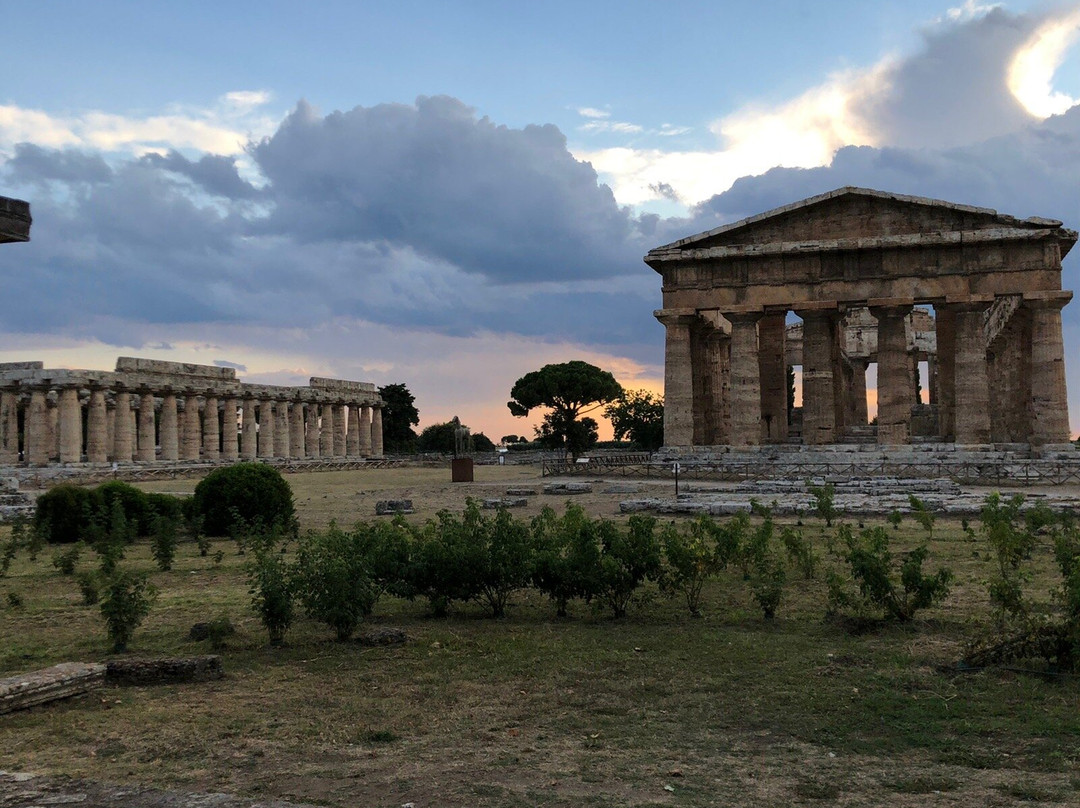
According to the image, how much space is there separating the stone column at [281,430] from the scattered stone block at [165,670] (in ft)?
236

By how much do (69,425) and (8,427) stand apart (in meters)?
6.73

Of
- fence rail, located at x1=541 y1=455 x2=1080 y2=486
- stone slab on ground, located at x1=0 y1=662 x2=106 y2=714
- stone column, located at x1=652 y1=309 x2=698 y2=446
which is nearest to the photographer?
stone slab on ground, located at x1=0 y1=662 x2=106 y2=714

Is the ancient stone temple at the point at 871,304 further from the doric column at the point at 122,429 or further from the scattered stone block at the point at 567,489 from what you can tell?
the doric column at the point at 122,429

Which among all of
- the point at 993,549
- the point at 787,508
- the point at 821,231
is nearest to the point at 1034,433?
the point at 821,231

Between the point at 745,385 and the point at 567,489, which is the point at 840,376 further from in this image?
the point at 567,489

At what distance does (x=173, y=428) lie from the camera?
217ft

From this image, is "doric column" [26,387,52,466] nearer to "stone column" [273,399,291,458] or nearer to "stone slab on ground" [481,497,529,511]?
"stone column" [273,399,291,458]

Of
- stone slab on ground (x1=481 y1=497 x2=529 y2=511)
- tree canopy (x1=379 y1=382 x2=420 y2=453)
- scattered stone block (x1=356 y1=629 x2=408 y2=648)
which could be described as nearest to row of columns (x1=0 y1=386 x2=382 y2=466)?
tree canopy (x1=379 y1=382 x2=420 y2=453)

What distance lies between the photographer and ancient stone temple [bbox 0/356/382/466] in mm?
58312

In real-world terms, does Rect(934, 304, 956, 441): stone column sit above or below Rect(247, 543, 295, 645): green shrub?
above

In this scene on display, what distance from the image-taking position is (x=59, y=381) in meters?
57.6

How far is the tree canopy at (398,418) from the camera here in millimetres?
Answer: 107625

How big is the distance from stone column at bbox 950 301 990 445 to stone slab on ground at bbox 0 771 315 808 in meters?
37.8

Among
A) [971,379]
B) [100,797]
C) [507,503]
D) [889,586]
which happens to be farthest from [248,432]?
[100,797]
